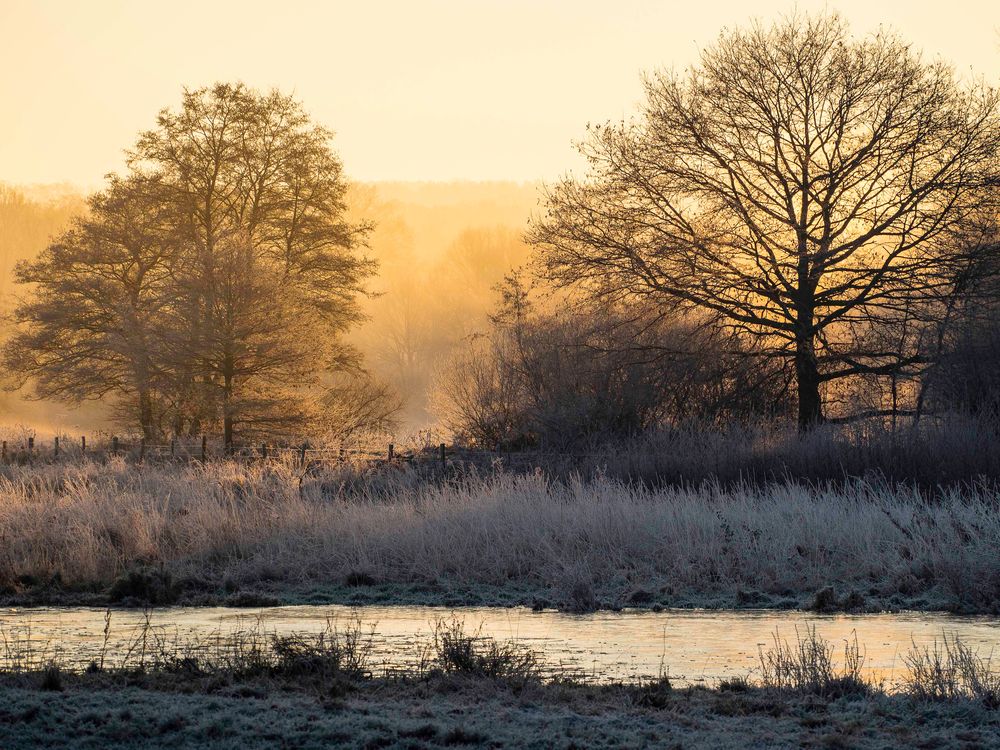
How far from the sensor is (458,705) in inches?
380

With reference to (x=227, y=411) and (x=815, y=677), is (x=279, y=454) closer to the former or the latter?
(x=227, y=411)

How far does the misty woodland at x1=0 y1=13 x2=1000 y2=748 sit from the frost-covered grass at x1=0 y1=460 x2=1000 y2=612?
73mm

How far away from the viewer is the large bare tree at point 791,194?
32469mm

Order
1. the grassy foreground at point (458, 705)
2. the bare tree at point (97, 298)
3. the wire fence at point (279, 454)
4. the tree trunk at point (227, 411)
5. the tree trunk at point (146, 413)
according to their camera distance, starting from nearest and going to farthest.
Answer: the grassy foreground at point (458, 705) < the wire fence at point (279, 454) < the tree trunk at point (227, 411) < the bare tree at point (97, 298) < the tree trunk at point (146, 413)

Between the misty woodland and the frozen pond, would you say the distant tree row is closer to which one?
the misty woodland

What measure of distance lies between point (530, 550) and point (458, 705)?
395 inches

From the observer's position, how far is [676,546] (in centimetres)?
1925

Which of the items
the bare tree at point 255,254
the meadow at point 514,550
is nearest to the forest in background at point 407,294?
the bare tree at point 255,254

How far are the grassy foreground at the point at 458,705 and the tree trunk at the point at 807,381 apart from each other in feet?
74.3

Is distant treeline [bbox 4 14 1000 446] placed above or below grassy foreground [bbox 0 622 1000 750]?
above

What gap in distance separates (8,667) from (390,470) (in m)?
19.5

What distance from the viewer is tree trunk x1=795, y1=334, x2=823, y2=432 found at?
3375 centimetres

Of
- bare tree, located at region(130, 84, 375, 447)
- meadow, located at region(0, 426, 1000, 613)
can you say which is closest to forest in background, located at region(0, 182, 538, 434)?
bare tree, located at region(130, 84, 375, 447)

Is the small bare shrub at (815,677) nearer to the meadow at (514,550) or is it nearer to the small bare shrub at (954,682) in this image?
the small bare shrub at (954,682)
